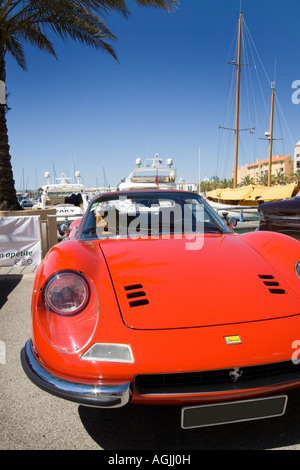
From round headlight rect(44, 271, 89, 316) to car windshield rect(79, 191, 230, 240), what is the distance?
36.5 inches

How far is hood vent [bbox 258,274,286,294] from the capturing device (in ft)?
6.29

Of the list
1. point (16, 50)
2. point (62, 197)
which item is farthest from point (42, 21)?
point (62, 197)

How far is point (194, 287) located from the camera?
186 centimetres

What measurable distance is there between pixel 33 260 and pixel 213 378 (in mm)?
5387

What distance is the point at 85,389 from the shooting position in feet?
4.94

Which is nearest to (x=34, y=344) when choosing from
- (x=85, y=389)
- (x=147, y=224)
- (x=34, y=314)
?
(x=34, y=314)

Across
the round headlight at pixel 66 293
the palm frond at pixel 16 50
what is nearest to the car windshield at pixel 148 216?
the round headlight at pixel 66 293

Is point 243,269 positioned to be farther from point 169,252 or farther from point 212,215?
point 212,215

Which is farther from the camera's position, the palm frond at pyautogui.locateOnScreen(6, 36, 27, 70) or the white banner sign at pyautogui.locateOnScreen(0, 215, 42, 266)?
the palm frond at pyautogui.locateOnScreen(6, 36, 27, 70)

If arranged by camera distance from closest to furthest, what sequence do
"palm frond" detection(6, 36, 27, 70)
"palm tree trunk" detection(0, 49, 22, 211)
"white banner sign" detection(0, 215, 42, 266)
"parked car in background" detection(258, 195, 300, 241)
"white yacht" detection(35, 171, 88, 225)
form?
"parked car in background" detection(258, 195, 300, 241)
"white banner sign" detection(0, 215, 42, 266)
"palm tree trunk" detection(0, 49, 22, 211)
"palm frond" detection(6, 36, 27, 70)
"white yacht" detection(35, 171, 88, 225)

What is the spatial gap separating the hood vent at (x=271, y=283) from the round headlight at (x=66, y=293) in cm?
104

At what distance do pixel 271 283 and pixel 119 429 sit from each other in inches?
46.7

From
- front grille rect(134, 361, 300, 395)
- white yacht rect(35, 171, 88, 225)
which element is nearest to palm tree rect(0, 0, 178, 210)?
white yacht rect(35, 171, 88, 225)

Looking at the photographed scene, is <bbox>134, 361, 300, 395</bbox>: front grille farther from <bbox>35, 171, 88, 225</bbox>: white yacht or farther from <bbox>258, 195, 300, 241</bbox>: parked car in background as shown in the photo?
<bbox>35, 171, 88, 225</bbox>: white yacht
